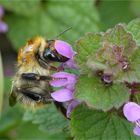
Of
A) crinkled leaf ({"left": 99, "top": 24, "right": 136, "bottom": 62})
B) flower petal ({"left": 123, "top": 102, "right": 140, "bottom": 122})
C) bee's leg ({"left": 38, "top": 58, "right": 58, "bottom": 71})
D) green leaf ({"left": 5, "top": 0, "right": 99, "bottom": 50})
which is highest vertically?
green leaf ({"left": 5, "top": 0, "right": 99, "bottom": 50})

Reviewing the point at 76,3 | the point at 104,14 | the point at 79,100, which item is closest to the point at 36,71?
the point at 79,100

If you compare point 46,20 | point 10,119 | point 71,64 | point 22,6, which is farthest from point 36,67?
point 46,20

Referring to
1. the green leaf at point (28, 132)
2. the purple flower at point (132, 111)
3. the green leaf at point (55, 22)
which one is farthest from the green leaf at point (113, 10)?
the purple flower at point (132, 111)

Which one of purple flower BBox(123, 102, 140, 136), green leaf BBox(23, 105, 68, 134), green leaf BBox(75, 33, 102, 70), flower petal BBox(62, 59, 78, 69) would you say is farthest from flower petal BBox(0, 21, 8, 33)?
purple flower BBox(123, 102, 140, 136)

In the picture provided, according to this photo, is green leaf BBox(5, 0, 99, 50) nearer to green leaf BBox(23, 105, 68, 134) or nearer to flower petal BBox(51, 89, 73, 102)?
A: green leaf BBox(23, 105, 68, 134)

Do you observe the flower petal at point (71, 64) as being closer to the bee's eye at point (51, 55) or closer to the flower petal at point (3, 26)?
the bee's eye at point (51, 55)

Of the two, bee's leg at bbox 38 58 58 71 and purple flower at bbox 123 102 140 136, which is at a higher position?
bee's leg at bbox 38 58 58 71
